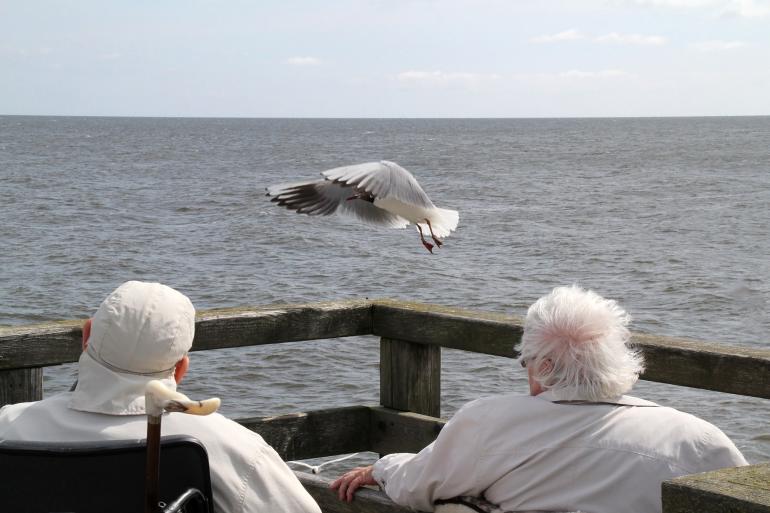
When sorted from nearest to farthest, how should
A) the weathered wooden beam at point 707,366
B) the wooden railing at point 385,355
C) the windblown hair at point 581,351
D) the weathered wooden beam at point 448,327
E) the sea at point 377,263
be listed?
the windblown hair at point 581,351
the weathered wooden beam at point 707,366
the wooden railing at point 385,355
the weathered wooden beam at point 448,327
the sea at point 377,263

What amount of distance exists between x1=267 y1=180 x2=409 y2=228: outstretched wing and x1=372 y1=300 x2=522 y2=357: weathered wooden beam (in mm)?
1543

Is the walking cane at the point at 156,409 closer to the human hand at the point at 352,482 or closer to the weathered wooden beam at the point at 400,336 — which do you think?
the human hand at the point at 352,482

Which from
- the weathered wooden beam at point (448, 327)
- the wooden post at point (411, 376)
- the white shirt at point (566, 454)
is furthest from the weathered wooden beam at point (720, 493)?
the wooden post at point (411, 376)

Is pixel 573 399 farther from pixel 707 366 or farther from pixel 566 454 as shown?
pixel 707 366

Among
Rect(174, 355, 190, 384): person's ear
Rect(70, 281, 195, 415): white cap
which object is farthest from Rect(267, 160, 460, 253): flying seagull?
Rect(70, 281, 195, 415): white cap

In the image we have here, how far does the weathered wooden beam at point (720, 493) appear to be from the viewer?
61.4 inches

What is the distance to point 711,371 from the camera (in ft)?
10.3

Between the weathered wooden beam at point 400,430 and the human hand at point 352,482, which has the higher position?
the human hand at point 352,482

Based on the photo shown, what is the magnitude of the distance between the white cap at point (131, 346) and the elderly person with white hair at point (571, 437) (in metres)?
0.69

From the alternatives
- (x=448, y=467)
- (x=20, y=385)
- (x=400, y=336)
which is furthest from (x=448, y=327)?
(x=20, y=385)

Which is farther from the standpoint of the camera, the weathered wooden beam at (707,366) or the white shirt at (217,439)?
the weathered wooden beam at (707,366)

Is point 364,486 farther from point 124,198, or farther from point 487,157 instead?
point 487,157

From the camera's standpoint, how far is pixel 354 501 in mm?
2664

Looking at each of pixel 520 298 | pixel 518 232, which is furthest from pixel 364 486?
pixel 518 232
